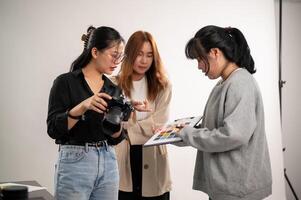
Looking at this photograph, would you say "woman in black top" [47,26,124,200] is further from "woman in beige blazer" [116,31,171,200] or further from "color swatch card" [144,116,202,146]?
"woman in beige blazer" [116,31,171,200]

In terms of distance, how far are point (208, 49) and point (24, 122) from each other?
63.8 inches

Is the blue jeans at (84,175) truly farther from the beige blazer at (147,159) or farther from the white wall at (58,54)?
the white wall at (58,54)

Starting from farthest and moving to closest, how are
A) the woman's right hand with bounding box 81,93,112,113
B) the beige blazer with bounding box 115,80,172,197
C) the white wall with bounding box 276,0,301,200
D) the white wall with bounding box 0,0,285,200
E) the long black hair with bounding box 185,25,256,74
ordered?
the white wall with bounding box 276,0,301,200, the white wall with bounding box 0,0,285,200, the beige blazer with bounding box 115,80,172,197, the long black hair with bounding box 185,25,256,74, the woman's right hand with bounding box 81,93,112,113

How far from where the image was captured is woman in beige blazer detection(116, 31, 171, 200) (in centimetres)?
202

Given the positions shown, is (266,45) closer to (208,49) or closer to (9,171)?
(208,49)

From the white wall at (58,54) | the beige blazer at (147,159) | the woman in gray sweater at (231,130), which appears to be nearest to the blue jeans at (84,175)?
the woman in gray sweater at (231,130)

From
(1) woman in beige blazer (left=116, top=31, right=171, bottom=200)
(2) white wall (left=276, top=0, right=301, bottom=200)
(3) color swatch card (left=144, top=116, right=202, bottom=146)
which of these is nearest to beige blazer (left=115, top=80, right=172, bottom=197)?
(1) woman in beige blazer (left=116, top=31, right=171, bottom=200)

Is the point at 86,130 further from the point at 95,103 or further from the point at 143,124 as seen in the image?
the point at 143,124

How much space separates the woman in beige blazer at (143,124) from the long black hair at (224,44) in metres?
0.50

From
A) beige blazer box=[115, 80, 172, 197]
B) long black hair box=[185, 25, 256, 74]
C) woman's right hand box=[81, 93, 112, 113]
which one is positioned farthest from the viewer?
beige blazer box=[115, 80, 172, 197]

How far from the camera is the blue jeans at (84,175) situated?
1.42 m

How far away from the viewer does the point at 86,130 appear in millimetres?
1483

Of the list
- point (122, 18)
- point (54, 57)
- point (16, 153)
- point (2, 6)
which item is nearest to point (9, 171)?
point (16, 153)

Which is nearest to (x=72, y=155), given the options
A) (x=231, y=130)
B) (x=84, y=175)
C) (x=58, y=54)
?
(x=84, y=175)
